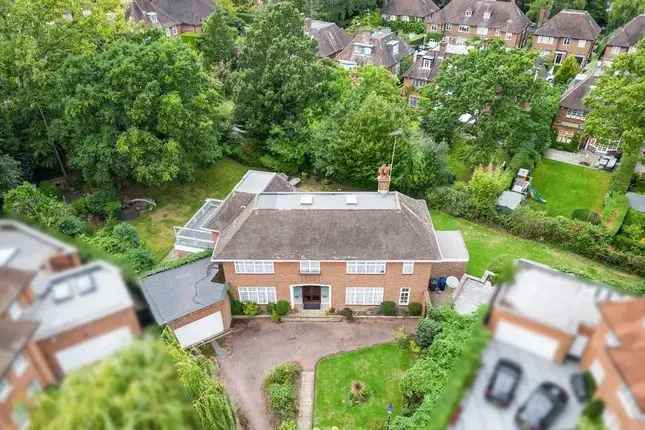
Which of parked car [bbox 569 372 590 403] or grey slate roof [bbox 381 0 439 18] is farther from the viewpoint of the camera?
grey slate roof [bbox 381 0 439 18]

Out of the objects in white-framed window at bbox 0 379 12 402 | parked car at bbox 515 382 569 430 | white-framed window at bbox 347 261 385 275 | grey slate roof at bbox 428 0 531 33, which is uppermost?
grey slate roof at bbox 428 0 531 33

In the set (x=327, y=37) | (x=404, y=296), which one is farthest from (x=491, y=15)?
(x=404, y=296)

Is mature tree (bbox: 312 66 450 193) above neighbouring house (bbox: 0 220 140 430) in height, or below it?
below

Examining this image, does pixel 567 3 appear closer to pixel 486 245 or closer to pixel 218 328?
pixel 486 245

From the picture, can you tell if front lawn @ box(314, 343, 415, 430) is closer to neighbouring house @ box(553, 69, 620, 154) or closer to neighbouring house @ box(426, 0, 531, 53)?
neighbouring house @ box(553, 69, 620, 154)

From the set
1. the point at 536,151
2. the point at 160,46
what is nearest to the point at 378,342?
the point at 160,46

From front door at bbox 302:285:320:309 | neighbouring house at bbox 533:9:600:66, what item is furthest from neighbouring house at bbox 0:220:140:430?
neighbouring house at bbox 533:9:600:66
